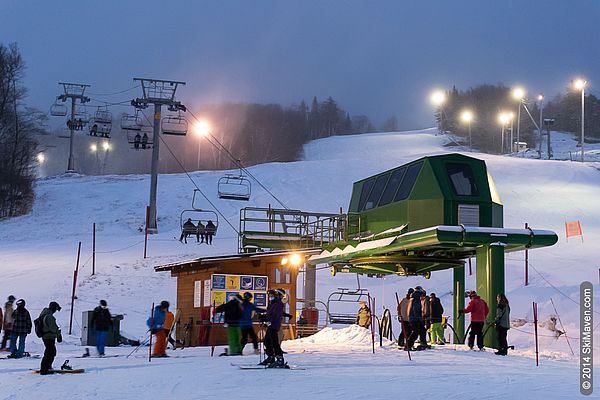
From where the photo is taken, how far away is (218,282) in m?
23.1

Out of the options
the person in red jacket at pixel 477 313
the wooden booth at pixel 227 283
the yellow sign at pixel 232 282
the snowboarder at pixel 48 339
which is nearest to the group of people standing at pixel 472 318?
the person in red jacket at pixel 477 313

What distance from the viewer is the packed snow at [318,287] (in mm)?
12352

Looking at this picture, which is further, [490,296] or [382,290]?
[382,290]

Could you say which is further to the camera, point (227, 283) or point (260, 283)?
point (260, 283)

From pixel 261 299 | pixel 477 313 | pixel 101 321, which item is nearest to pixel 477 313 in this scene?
pixel 477 313

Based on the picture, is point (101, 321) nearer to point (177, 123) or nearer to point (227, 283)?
point (227, 283)

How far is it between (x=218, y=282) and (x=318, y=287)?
11.4 meters

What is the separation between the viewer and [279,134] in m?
144

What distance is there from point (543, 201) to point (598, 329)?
27869mm

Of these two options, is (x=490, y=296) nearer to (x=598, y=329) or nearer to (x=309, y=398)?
(x=598, y=329)

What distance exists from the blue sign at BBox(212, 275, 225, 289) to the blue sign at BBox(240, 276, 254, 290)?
24.4 inches

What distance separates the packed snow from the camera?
1235cm

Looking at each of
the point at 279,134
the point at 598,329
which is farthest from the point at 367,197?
the point at 279,134

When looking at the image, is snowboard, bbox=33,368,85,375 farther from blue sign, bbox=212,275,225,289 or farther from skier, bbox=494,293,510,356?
skier, bbox=494,293,510,356
